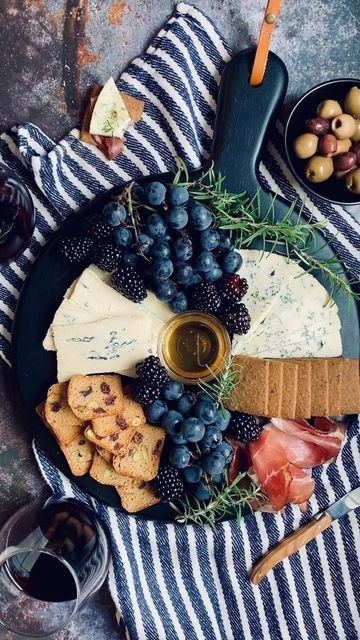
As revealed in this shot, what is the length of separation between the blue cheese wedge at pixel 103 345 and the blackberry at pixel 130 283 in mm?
47

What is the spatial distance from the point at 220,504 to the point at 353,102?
0.78m

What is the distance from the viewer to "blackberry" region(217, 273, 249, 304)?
4.54 ft

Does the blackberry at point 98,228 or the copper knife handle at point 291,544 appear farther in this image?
the copper knife handle at point 291,544

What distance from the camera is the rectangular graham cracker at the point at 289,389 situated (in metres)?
1.40

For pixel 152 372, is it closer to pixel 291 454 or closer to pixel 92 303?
pixel 92 303

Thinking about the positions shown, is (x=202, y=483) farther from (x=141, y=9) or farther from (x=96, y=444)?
(x=141, y=9)

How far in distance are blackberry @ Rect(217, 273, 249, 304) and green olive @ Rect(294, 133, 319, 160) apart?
262 millimetres

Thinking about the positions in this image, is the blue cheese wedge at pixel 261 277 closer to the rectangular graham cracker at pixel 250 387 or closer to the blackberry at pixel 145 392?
the rectangular graham cracker at pixel 250 387

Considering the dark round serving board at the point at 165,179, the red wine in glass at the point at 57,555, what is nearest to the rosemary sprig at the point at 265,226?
the dark round serving board at the point at 165,179

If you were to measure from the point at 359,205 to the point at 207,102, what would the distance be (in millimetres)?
354

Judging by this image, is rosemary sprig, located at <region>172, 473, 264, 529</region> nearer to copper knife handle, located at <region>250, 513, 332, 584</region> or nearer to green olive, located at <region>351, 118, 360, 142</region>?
copper knife handle, located at <region>250, 513, 332, 584</region>

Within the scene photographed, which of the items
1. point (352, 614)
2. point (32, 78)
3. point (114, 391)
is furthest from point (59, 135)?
point (352, 614)

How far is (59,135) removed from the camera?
4.98ft

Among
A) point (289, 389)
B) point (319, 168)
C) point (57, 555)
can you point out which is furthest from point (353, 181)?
point (57, 555)
